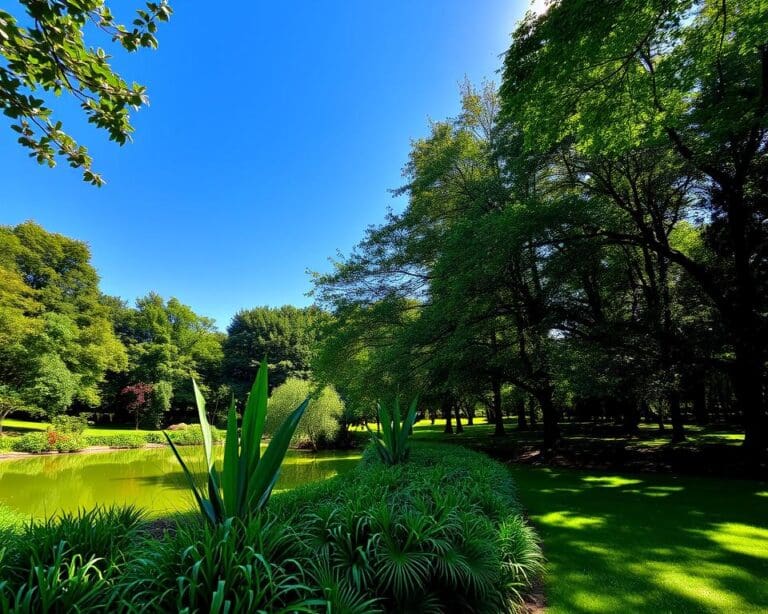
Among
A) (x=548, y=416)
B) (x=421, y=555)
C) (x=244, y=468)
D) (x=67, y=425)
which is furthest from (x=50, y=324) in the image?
(x=421, y=555)

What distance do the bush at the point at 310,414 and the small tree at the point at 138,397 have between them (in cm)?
1462

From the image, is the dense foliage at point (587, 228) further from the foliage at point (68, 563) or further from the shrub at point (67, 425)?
the shrub at point (67, 425)

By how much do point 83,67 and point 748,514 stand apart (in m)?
9.71

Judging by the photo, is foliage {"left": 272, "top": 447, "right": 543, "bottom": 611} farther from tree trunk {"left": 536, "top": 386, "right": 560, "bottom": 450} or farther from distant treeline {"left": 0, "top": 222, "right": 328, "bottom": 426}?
tree trunk {"left": 536, "top": 386, "right": 560, "bottom": 450}

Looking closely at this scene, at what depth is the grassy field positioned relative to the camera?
332 cm

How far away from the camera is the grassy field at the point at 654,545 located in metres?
3.32

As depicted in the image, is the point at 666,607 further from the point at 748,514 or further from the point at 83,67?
the point at 83,67

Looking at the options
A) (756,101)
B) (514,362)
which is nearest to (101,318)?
(514,362)

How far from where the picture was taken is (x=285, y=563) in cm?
258

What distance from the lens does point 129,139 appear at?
105 inches

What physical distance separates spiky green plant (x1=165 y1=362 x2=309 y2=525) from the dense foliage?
639 cm

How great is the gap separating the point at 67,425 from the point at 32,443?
2.57 m

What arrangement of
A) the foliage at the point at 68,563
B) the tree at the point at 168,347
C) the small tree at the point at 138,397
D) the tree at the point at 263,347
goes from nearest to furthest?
the foliage at the point at 68,563 → the small tree at the point at 138,397 → the tree at the point at 168,347 → the tree at the point at 263,347

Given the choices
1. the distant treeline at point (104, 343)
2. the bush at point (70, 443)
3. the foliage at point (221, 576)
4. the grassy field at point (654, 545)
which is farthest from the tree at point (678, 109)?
the bush at point (70, 443)
